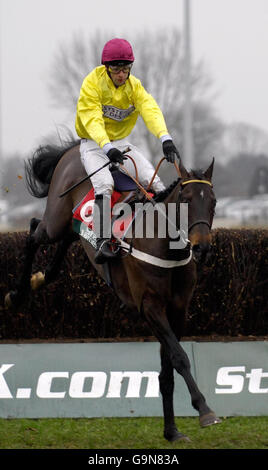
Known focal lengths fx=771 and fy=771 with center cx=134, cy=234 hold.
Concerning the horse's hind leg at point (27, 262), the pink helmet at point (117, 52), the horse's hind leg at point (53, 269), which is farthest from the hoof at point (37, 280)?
the pink helmet at point (117, 52)

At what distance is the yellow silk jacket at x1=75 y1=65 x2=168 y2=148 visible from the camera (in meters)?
5.65

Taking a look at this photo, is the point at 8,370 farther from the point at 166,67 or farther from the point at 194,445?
the point at 166,67

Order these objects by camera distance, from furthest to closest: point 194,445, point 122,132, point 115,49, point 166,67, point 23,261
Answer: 1. point 166,67
2. point 23,261
3. point 122,132
4. point 115,49
5. point 194,445

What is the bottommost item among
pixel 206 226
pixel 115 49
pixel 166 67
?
pixel 166 67

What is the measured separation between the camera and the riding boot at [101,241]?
18.0ft

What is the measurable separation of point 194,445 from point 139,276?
1.18 m

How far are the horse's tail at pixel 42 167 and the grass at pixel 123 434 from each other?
216cm

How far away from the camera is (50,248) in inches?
280

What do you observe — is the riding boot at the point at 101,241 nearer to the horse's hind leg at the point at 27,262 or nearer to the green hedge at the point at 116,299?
the horse's hind leg at the point at 27,262

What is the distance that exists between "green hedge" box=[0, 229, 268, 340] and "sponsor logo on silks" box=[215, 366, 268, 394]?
3.17 feet

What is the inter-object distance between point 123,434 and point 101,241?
1383mm

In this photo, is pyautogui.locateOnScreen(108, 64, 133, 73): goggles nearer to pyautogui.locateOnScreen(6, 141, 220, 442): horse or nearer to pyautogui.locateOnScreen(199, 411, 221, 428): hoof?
pyautogui.locateOnScreen(6, 141, 220, 442): horse

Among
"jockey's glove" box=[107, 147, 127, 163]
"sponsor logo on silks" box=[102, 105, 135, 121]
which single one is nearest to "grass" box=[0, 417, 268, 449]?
"jockey's glove" box=[107, 147, 127, 163]
